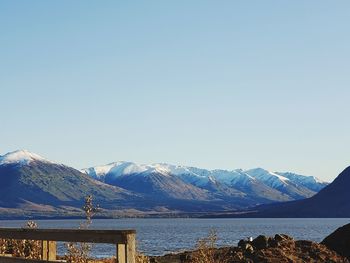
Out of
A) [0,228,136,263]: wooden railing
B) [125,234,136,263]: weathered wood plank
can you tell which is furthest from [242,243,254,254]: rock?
[125,234,136,263]: weathered wood plank

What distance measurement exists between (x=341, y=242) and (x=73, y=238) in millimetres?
34773

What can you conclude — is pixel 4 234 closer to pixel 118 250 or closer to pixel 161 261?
pixel 118 250

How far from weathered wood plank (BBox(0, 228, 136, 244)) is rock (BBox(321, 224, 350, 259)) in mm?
31776

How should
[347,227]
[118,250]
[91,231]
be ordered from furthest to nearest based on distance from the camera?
[347,227]
[91,231]
[118,250]

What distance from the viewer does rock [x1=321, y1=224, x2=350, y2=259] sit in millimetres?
44688

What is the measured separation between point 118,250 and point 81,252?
5.73 metres

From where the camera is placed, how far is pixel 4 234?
15617 mm

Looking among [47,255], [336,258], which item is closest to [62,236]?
[47,255]

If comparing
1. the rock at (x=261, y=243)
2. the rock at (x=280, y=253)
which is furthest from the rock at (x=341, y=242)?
the rock at (x=261, y=243)

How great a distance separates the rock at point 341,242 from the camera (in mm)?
44688

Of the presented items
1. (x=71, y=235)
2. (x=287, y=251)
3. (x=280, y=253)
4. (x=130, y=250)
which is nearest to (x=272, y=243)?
(x=287, y=251)

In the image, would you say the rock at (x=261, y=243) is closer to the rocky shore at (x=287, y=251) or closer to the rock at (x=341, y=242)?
the rocky shore at (x=287, y=251)

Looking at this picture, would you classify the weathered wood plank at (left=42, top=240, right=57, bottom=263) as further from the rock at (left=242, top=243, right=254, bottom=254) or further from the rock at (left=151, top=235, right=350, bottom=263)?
the rock at (left=242, top=243, right=254, bottom=254)

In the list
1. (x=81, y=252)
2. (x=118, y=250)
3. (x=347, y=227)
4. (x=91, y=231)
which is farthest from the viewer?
(x=347, y=227)
